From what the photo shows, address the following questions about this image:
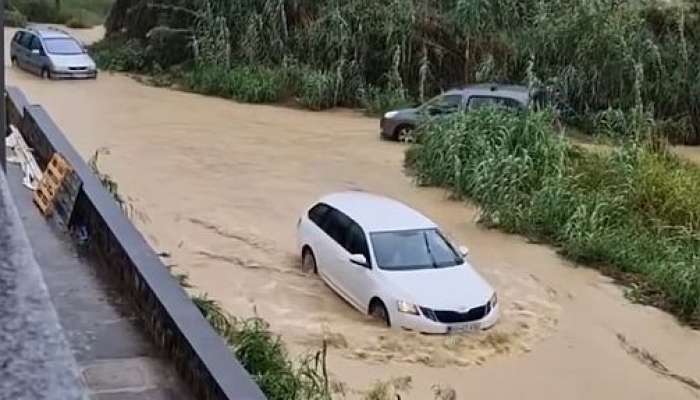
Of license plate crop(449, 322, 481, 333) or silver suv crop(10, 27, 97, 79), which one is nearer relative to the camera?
license plate crop(449, 322, 481, 333)

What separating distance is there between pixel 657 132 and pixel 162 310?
21.1m

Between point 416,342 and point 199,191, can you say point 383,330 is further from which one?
point 199,191

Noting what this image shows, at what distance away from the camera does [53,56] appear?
31078 millimetres

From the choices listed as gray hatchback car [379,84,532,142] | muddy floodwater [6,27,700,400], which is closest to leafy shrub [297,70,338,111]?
muddy floodwater [6,27,700,400]

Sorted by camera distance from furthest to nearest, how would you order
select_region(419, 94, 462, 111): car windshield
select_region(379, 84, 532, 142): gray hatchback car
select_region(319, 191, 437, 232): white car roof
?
select_region(419, 94, 462, 111): car windshield, select_region(379, 84, 532, 142): gray hatchback car, select_region(319, 191, 437, 232): white car roof

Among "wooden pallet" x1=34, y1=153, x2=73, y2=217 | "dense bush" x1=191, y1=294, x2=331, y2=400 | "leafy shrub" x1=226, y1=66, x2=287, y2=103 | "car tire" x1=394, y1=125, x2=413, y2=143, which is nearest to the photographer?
Result: "dense bush" x1=191, y1=294, x2=331, y2=400

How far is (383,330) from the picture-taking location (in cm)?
1271

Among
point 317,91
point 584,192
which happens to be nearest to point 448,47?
point 317,91

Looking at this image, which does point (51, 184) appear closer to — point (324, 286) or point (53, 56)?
point (324, 286)

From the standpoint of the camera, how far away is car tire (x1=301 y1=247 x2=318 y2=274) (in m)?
14.6

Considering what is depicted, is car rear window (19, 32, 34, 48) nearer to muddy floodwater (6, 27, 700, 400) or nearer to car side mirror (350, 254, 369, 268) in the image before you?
muddy floodwater (6, 27, 700, 400)

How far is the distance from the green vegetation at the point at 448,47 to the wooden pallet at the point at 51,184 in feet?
58.3

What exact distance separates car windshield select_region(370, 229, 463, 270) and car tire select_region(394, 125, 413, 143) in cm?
980

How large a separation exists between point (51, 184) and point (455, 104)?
1588 cm
